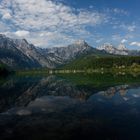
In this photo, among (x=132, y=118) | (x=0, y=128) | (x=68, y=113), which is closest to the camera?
(x=0, y=128)

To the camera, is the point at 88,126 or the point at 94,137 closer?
the point at 94,137

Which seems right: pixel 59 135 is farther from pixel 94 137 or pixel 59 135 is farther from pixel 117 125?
pixel 117 125

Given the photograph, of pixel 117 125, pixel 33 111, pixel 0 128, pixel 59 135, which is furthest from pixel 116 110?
pixel 0 128

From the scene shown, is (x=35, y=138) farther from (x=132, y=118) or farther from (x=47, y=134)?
(x=132, y=118)

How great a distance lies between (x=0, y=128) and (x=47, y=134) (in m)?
8.52

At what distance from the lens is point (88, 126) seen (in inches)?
1510

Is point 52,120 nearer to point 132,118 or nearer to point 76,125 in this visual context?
point 76,125

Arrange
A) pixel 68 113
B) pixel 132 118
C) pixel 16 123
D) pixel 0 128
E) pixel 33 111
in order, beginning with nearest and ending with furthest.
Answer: pixel 0 128
pixel 16 123
pixel 132 118
pixel 68 113
pixel 33 111

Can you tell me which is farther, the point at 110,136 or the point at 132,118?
the point at 132,118

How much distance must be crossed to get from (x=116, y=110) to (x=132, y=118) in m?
8.38

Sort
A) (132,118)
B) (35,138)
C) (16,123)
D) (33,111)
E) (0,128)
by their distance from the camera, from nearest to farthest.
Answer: (35,138), (0,128), (16,123), (132,118), (33,111)

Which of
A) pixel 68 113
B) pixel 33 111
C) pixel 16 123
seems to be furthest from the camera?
pixel 33 111

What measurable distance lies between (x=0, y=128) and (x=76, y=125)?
1191 centimetres

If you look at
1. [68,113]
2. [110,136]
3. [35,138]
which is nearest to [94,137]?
[110,136]
